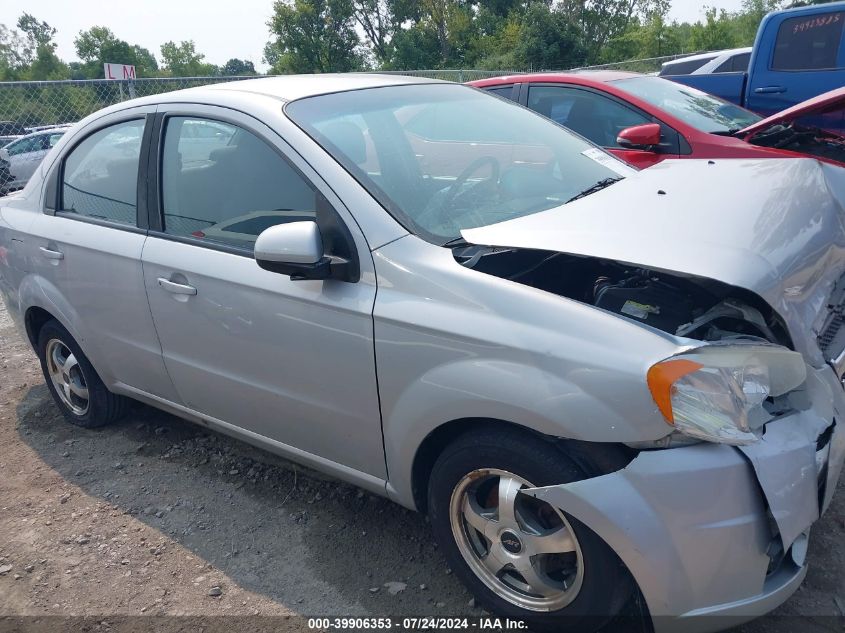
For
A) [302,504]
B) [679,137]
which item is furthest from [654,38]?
[302,504]

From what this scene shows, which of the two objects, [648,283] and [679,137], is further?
[679,137]

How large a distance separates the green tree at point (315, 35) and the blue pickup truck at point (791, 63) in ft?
145

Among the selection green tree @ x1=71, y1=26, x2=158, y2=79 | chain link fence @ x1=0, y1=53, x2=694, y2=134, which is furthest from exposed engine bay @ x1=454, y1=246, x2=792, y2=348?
green tree @ x1=71, y1=26, x2=158, y2=79

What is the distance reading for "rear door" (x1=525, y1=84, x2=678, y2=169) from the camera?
5.08 metres

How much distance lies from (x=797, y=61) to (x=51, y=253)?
679cm

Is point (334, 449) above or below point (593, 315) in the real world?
below

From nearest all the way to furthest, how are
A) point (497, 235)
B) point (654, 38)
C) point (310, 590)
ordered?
point (497, 235), point (310, 590), point (654, 38)

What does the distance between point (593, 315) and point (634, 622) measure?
1053mm

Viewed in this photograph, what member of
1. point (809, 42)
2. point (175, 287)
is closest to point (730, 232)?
point (175, 287)

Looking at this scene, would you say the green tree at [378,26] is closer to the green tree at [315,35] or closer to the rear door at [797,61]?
the green tree at [315,35]

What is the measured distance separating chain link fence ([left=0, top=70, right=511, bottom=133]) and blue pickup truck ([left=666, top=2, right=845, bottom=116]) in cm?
346

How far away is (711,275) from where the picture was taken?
1.95m

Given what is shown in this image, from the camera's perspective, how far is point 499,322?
2.11 metres

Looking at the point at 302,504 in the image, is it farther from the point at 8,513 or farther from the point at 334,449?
the point at 8,513
